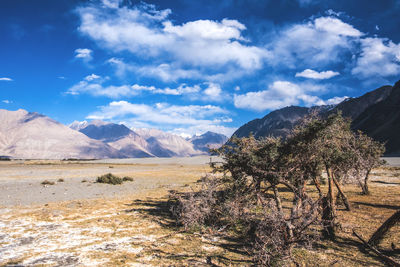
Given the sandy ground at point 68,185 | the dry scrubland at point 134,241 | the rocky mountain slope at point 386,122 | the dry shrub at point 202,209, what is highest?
the rocky mountain slope at point 386,122

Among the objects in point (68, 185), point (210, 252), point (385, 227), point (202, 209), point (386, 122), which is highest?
point (386, 122)

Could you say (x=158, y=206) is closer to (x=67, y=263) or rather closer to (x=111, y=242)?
(x=111, y=242)

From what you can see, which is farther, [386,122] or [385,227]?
[386,122]

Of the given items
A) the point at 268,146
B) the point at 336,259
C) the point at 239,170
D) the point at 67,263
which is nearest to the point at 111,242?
the point at 67,263

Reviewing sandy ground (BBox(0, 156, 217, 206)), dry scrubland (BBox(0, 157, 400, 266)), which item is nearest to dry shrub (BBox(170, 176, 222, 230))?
dry scrubland (BBox(0, 157, 400, 266))

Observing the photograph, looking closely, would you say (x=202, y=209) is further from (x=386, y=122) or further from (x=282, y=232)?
(x=386, y=122)

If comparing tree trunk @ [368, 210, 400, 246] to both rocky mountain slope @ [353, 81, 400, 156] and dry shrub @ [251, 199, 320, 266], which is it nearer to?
dry shrub @ [251, 199, 320, 266]

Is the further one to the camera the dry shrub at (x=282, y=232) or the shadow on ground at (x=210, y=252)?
the shadow on ground at (x=210, y=252)

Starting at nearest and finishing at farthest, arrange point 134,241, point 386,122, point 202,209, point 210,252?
point 210,252 → point 134,241 → point 202,209 → point 386,122

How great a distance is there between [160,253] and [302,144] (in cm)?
749

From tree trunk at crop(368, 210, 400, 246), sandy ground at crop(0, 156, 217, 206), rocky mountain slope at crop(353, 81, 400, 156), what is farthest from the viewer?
rocky mountain slope at crop(353, 81, 400, 156)

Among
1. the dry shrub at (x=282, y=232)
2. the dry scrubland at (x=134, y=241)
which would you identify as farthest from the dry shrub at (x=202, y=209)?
the dry shrub at (x=282, y=232)

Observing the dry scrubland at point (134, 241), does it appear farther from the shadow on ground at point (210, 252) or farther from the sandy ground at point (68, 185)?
the sandy ground at point (68, 185)

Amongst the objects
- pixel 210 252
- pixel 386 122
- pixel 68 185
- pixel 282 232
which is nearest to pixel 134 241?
pixel 210 252
